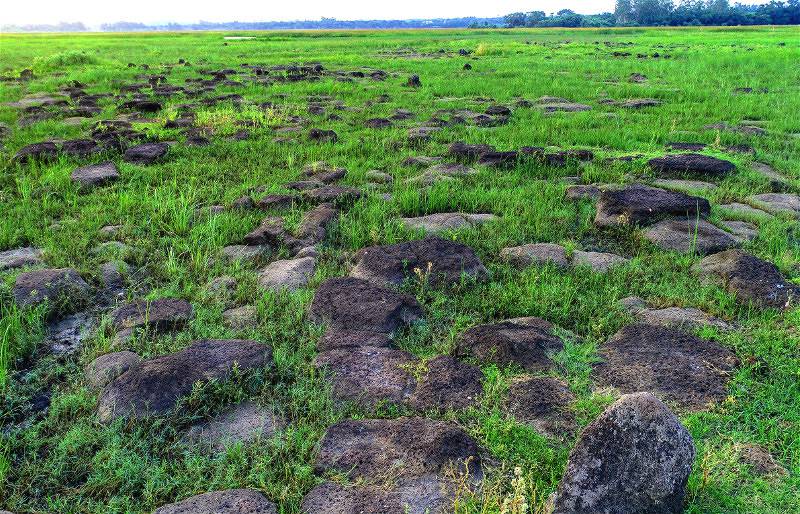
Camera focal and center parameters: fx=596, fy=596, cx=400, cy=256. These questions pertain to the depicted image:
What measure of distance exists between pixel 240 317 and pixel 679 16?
301 ft

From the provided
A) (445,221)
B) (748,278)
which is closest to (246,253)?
(445,221)

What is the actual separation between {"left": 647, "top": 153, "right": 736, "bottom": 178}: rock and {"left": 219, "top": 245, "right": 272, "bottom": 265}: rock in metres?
4.46

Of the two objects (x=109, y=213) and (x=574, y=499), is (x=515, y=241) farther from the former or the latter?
(x=109, y=213)

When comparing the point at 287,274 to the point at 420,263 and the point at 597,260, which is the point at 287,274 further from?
the point at 597,260

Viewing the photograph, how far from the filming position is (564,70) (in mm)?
17266

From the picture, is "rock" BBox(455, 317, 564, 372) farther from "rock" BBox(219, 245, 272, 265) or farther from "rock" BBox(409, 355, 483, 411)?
"rock" BBox(219, 245, 272, 265)

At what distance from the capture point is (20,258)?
14.1ft

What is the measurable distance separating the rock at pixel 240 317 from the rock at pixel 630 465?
6.81 feet

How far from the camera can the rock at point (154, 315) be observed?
3.45 m

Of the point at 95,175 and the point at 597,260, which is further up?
the point at 95,175

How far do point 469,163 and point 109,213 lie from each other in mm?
3862

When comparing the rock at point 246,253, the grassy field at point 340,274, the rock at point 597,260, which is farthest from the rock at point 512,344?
the rock at point 246,253

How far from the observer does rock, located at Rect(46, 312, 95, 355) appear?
3283mm

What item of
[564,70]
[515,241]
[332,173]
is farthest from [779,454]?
[564,70]
